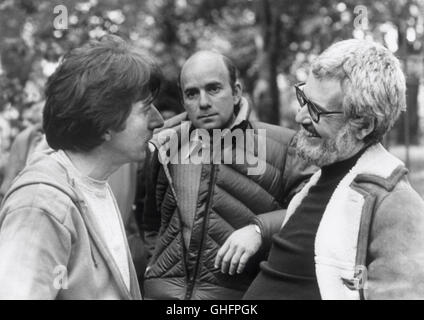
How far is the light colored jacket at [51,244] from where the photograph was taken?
179 centimetres

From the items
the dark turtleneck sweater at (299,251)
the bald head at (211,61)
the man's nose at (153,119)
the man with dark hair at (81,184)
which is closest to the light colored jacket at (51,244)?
the man with dark hair at (81,184)

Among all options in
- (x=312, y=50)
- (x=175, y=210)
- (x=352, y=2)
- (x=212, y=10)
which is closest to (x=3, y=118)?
(x=352, y=2)

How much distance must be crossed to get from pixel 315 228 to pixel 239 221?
735mm

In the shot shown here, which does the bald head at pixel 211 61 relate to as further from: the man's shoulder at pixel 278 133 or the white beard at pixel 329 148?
the white beard at pixel 329 148

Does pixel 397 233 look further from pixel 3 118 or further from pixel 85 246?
pixel 3 118

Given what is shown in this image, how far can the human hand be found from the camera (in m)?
2.85

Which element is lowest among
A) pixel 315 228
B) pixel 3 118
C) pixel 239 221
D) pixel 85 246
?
pixel 3 118

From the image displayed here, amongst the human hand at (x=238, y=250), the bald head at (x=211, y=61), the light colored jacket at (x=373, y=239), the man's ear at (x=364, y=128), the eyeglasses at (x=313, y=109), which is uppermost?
the bald head at (x=211, y=61)

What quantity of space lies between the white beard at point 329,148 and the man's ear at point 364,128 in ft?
0.08

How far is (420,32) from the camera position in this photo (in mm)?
7191

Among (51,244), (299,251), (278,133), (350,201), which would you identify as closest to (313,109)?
(350,201)

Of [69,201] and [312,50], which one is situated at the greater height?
[69,201]

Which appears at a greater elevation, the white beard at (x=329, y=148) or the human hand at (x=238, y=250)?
the white beard at (x=329, y=148)
